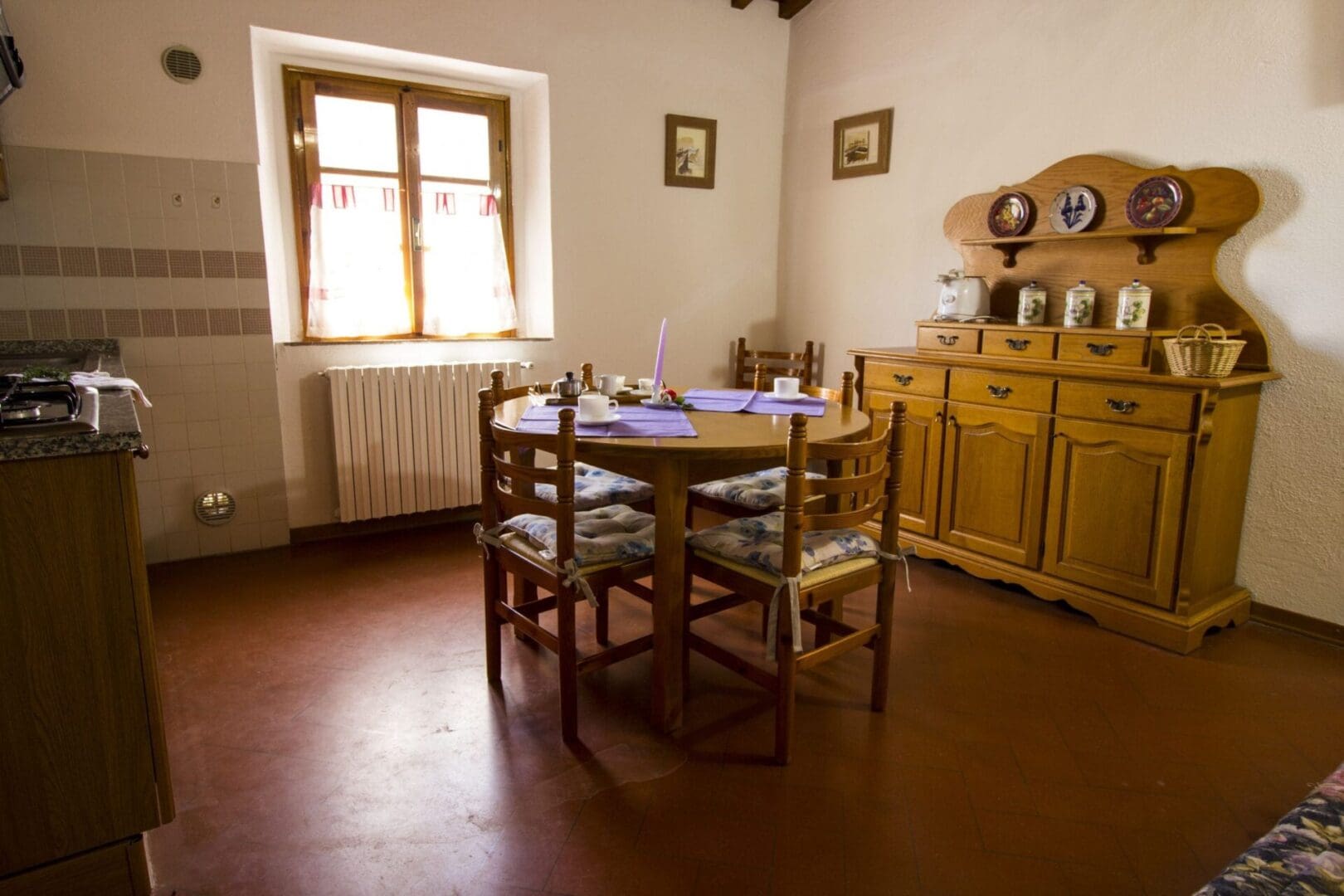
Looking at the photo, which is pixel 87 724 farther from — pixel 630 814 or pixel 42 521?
pixel 630 814

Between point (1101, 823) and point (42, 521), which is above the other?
point (42, 521)

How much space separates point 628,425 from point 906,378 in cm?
160

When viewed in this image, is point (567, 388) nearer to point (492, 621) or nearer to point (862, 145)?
point (492, 621)

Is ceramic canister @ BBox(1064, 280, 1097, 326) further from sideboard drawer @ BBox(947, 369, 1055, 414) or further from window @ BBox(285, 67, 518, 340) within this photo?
window @ BBox(285, 67, 518, 340)

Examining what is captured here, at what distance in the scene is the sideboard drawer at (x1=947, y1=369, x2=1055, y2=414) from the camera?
9.33 ft

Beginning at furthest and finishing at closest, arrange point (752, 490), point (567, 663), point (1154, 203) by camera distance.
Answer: point (1154, 203) → point (752, 490) → point (567, 663)

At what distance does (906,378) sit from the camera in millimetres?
3307

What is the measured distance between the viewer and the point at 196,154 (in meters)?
3.10

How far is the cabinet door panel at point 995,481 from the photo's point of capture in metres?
2.90

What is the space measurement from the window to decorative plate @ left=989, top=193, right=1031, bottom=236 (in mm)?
2301

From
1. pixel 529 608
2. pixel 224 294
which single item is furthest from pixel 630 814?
pixel 224 294

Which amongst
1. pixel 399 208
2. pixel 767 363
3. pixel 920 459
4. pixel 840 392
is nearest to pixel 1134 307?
pixel 920 459

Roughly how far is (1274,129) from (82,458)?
11.3ft

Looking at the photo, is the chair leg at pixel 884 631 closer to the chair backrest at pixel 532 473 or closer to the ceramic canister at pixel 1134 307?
the chair backrest at pixel 532 473
